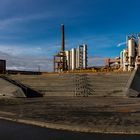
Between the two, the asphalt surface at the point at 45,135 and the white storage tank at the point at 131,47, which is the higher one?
the white storage tank at the point at 131,47

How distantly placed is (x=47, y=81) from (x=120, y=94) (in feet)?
38.0

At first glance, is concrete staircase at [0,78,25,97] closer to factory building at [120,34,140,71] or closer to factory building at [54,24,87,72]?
factory building at [120,34,140,71]

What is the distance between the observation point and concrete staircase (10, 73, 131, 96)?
4481cm

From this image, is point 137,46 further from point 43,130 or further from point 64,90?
point 43,130

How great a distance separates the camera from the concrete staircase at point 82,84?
4481 cm

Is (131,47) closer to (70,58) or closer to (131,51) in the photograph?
(131,51)

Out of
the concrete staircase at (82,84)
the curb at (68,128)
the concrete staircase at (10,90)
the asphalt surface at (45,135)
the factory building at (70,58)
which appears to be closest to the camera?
the asphalt surface at (45,135)

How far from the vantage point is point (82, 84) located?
47875 mm

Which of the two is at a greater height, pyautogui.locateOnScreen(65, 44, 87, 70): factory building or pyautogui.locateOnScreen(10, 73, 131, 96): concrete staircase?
pyautogui.locateOnScreen(65, 44, 87, 70): factory building

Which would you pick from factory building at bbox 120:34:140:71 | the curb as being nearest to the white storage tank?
factory building at bbox 120:34:140:71

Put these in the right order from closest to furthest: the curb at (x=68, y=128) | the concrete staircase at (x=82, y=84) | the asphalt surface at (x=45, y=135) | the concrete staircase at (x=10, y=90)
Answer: the asphalt surface at (x=45, y=135) < the curb at (x=68, y=128) < the concrete staircase at (x=10, y=90) < the concrete staircase at (x=82, y=84)

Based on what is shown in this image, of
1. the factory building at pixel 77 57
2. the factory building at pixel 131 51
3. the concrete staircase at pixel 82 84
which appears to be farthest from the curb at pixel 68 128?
the factory building at pixel 77 57

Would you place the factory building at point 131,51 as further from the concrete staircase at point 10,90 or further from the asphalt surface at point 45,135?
the asphalt surface at point 45,135

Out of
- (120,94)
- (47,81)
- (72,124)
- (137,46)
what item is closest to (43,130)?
(72,124)
